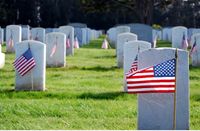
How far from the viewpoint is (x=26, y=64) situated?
1130 centimetres

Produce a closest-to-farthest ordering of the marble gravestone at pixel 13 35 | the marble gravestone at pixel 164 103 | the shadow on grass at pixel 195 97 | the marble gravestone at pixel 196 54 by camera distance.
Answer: the marble gravestone at pixel 164 103 < the shadow on grass at pixel 195 97 < the marble gravestone at pixel 196 54 < the marble gravestone at pixel 13 35

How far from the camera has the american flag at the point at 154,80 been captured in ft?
23.1

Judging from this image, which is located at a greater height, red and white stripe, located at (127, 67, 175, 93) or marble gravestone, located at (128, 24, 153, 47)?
marble gravestone, located at (128, 24, 153, 47)

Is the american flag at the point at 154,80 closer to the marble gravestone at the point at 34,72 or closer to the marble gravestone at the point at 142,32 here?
the marble gravestone at the point at 34,72

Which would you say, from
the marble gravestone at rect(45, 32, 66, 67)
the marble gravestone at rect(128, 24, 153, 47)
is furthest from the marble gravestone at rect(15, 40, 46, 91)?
the marble gravestone at rect(128, 24, 153, 47)

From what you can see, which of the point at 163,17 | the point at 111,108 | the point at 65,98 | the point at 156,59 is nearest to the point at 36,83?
the point at 65,98

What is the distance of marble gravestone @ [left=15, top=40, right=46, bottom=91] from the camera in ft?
38.0

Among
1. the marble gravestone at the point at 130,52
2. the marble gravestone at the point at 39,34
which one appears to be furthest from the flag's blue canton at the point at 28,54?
the marble gravestone at the point at 39,34

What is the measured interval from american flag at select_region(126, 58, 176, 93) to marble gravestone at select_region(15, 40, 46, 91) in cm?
485

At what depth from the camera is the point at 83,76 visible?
14625 mm

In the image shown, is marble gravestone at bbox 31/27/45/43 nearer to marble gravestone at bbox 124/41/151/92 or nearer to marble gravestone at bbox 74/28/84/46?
marble gravestone at bbox 74/28/84/46

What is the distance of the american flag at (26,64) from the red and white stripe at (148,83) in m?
4.71

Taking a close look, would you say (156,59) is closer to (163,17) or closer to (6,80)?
(6,80)

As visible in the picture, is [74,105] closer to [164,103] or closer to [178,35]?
[164,103]
